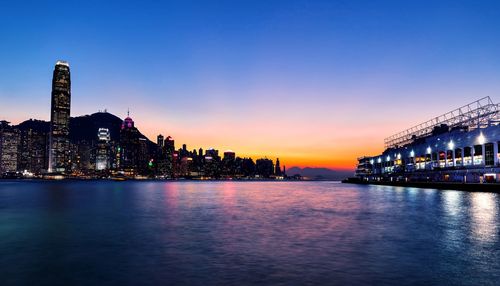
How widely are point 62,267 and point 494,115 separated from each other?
11659cm

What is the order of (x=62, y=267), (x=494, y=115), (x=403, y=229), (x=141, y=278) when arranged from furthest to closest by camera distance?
(x=494, y=115)
(x=403, y=229)
(x=62, y=267)
(x=141, y=278)

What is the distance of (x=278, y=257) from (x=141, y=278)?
26.0 feet

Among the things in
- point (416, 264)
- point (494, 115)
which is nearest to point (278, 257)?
point (416, 264)

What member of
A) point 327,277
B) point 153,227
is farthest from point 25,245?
point 327,277

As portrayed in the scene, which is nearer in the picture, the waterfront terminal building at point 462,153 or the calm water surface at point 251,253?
the calm water surface at point 251,253

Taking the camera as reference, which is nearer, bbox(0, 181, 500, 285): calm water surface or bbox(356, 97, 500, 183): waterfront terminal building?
bbox(0, 181, 500, 285): calm water surface

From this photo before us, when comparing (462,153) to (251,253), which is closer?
(251,253)

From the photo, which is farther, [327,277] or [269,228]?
[269,228]

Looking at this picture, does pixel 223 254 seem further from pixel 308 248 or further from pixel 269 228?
pixel 269 228

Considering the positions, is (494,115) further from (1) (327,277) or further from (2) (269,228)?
(1) (327,277)

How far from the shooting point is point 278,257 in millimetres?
23469

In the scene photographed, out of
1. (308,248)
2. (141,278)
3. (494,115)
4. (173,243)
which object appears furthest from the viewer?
(494,115)

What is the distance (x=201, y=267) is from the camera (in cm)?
2116

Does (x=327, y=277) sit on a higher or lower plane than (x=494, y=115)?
lower
